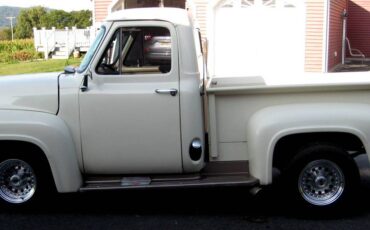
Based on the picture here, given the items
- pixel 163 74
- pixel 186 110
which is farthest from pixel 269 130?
pixel 163 74

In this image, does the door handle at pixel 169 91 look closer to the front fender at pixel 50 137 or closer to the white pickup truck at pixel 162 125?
the white pickup truck at pixel 162 125

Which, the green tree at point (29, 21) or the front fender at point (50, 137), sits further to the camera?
the green tree at point (29, 21)

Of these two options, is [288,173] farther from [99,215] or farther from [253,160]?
[99,215]

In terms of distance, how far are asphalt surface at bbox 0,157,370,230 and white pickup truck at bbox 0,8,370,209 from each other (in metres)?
0.20

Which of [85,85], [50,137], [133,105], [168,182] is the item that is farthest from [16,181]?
[168,182]

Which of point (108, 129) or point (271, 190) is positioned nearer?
point (108, 129)

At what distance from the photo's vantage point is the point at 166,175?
5.47 metres

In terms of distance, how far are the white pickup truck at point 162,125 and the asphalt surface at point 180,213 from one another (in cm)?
20

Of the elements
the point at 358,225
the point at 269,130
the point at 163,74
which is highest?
the point at 163,74

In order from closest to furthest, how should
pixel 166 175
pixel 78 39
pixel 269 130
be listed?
pixel 269 130 < pixel 166 175 < pixel 78 39

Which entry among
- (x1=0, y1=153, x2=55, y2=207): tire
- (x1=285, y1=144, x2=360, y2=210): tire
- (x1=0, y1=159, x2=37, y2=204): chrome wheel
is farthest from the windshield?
(x1=285, y1=144, x2=360, y2=210): tire

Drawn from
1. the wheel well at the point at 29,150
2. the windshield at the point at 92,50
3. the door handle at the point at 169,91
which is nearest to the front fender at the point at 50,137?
the wheel well at the point at 29,150

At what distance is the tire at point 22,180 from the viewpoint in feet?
17.8

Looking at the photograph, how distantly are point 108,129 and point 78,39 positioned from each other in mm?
34471
